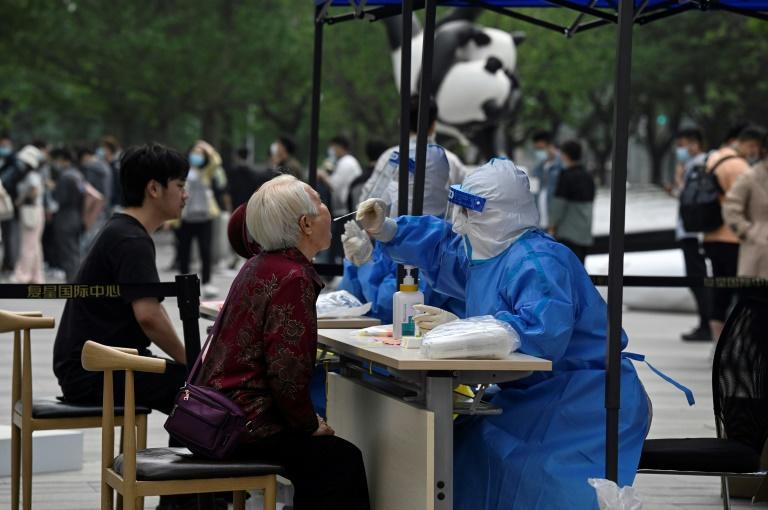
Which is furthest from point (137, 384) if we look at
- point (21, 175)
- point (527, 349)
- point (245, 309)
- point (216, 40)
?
point (216, 40)

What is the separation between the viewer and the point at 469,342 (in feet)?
14.2

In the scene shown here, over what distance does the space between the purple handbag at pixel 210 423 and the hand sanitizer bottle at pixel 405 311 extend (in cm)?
78

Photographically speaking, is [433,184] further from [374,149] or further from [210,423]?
[374,149]

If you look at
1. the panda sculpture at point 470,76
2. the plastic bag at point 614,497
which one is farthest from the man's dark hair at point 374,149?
the plastic bag at point 614,497

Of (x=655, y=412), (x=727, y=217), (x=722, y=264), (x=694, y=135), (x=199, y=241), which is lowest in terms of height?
(x=655, y=412)

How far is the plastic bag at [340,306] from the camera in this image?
6035mm

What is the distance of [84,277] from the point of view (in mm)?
5723

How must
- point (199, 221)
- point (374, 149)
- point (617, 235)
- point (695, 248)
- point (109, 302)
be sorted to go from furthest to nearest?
point (199, 221)
point (374, 149)
point (695, 248)
point (109, 302)
point (617, 235)

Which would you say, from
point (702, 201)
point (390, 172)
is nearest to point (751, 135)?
point (702, 201)

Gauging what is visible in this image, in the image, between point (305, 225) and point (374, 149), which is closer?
point (305, 225)

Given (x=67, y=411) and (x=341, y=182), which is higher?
(x=341, y=182)

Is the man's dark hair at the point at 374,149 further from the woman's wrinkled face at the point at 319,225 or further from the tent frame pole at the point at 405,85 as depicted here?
the woman's wrinkled face at the point at 319,225

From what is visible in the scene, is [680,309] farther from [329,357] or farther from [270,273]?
[270,273]

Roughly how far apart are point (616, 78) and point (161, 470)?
1861 millimetres
